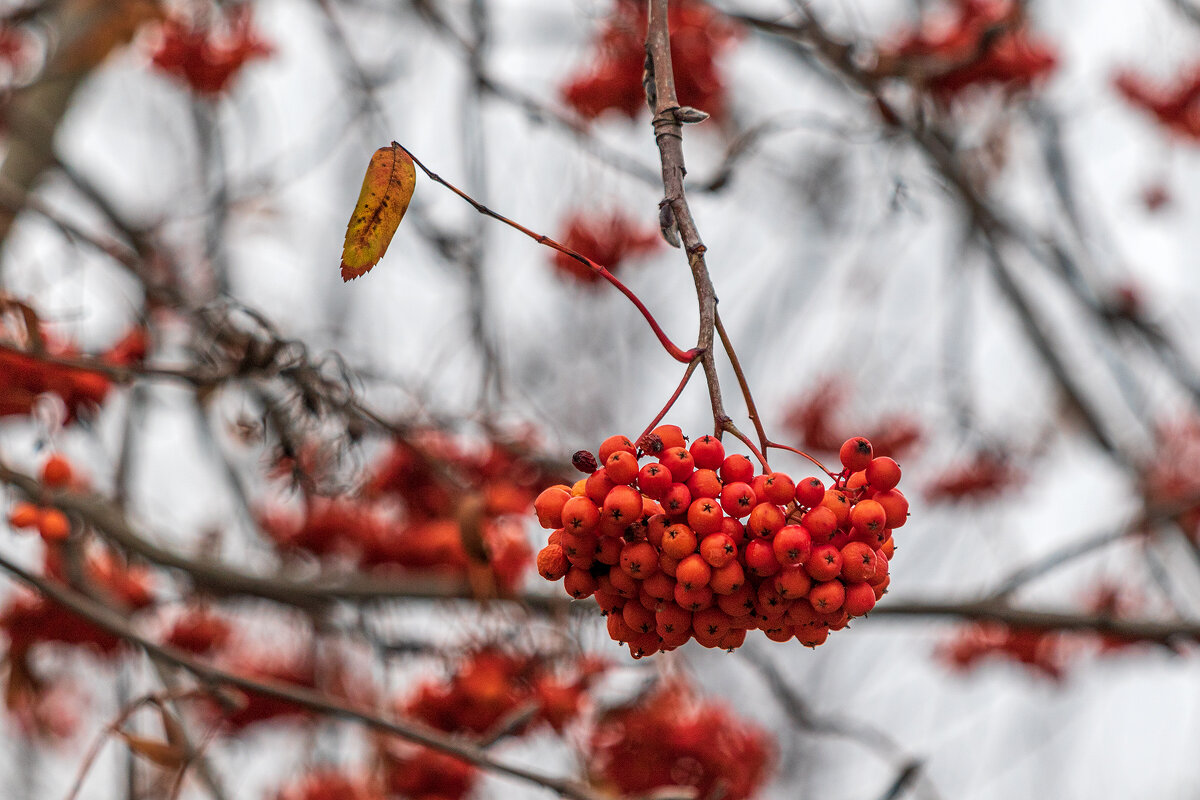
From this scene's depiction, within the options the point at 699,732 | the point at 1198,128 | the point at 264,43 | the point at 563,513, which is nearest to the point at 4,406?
the point at 563,513

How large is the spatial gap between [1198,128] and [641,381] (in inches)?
179

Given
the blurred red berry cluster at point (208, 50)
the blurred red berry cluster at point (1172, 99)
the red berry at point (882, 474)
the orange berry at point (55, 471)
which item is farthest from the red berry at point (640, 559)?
the blurred red berry cluster at point (1172, 99)

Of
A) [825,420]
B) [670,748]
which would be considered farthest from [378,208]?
[825,420]

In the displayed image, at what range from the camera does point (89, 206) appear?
4.05 metres

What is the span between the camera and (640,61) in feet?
11.1

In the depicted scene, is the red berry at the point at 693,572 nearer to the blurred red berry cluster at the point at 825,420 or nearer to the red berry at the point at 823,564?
the red berry at the point at 823,564

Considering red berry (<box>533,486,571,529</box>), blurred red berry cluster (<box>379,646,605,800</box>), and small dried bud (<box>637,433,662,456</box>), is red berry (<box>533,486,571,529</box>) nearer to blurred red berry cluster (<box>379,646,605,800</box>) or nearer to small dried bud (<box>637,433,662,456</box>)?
small dried bud (<box>637,433,662,456</box>)

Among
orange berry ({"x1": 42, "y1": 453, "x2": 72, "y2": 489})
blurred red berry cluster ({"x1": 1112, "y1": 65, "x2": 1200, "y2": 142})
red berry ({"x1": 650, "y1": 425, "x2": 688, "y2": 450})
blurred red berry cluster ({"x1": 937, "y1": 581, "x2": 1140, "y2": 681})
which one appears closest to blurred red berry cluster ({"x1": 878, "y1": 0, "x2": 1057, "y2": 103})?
blurred red berry cluster ({"x1": 1112, "y1": 65, "x2": 1200, "y2": 142})

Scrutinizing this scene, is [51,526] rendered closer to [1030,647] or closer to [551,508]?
[551,508]

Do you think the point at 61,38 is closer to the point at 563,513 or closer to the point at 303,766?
the point at 303,766

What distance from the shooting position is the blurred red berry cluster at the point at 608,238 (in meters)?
3.91

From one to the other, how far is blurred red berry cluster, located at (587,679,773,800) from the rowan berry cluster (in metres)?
1.33

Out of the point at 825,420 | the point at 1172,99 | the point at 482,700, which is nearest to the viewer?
the point at 482,700

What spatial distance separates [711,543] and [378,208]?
1.87 feet
